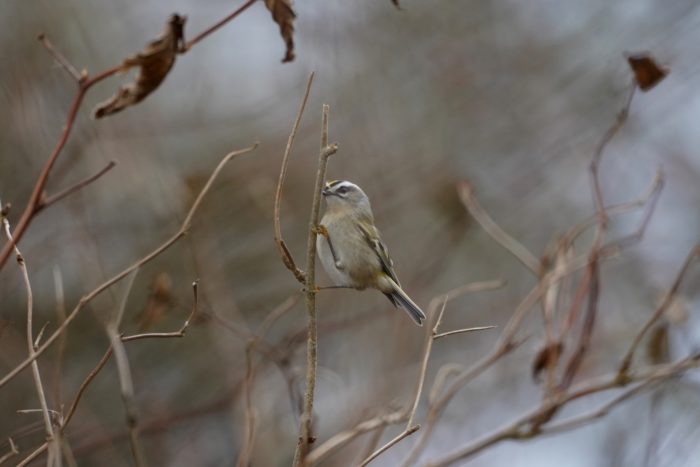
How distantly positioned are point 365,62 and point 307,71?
5.08 ft

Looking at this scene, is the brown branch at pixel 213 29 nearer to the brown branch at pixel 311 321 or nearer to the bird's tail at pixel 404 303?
the brown branch at pixel 311 321

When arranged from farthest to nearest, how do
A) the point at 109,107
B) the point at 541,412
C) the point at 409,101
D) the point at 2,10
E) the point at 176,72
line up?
the point at 409,101 < the point at 176,72 < the point at 2,10 < the point at 541,412 < the point at 109,107

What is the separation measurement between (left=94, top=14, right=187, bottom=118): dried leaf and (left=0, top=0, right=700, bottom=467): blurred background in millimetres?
1840

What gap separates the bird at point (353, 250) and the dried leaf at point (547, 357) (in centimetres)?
102

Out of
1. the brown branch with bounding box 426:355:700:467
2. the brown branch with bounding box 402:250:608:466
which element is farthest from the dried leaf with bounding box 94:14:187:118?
the brown branch with bounding box 426:355:700:467

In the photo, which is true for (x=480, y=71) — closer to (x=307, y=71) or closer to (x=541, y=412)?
(x=307, y=71)

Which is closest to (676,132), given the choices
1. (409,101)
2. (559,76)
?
(559,76)

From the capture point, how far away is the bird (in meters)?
3.66

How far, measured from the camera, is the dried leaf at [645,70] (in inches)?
96.9

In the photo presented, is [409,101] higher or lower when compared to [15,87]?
lower

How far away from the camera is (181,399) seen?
18.2 feet

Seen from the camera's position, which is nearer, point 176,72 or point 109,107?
point 109,107

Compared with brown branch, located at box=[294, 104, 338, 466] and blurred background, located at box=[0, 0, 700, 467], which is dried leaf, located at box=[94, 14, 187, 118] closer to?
brown branch, located at box=[294, 104, 338, 466]

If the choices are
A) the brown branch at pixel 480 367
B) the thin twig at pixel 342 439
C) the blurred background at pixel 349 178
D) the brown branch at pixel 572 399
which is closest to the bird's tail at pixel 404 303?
the blurred background at pixel 349 178
